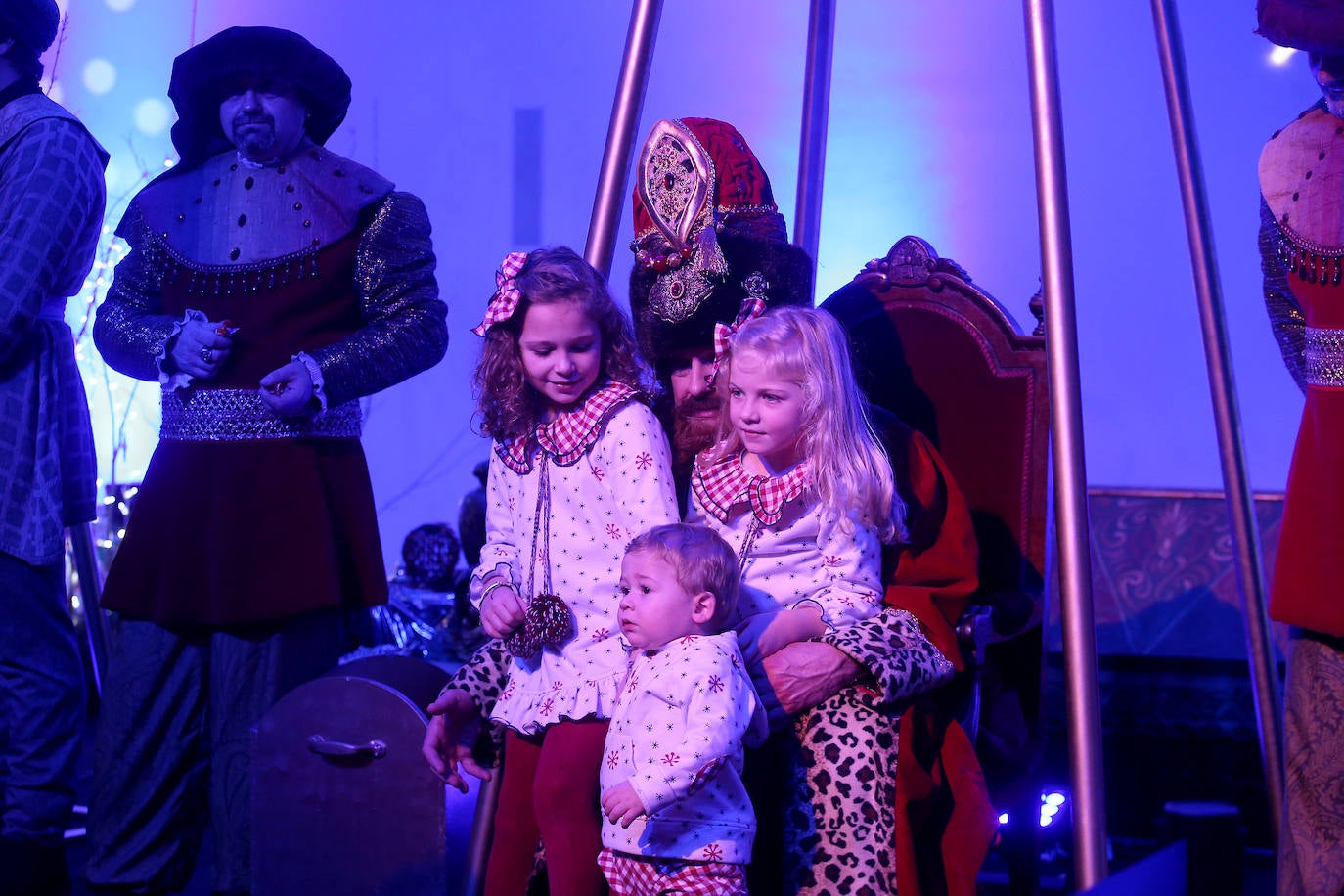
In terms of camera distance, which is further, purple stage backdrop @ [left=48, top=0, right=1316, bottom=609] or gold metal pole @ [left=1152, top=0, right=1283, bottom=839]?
purple stage backdrop @ [left=48, top=0, right=1316, bottom=609]

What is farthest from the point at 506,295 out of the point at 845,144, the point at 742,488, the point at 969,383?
the point at 845,144

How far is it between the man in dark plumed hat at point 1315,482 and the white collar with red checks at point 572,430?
0.94 m

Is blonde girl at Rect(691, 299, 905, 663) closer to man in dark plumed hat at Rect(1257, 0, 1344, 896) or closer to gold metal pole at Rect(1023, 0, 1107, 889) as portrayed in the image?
gold metal pole at Rect(1023, 0, 1107, 889)

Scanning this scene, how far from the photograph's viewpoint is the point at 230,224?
2389mm

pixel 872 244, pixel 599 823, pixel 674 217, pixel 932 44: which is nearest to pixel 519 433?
pixel 674 217

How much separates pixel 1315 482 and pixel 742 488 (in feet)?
2.55

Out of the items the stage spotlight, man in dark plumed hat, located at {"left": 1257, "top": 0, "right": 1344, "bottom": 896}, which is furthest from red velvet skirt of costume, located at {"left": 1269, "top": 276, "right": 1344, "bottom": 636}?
the stage spotlight

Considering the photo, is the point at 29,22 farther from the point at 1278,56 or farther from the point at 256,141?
the point at 1278,56

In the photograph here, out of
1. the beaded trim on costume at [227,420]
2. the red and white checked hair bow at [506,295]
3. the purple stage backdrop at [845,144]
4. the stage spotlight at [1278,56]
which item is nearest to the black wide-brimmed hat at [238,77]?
the beaded trim on costume at [227,420]

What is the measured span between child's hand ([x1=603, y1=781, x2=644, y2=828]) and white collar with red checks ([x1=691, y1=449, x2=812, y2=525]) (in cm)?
48

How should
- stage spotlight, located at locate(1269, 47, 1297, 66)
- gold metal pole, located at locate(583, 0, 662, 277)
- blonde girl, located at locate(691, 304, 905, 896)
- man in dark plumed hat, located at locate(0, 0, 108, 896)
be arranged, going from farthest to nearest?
stage spotlight, located at locate(1269, 47, 1297, 66), man in dark plumed hat, located at locate(0, 0, 108, 896), gold metal pole, located at locate(583, 0, 662, 277), blonde girl, located at locate(691, 304, 905, 896)

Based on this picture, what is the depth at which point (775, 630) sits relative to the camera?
186 centimetres

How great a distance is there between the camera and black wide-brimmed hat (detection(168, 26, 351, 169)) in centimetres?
234

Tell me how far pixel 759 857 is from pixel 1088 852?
45 cm
